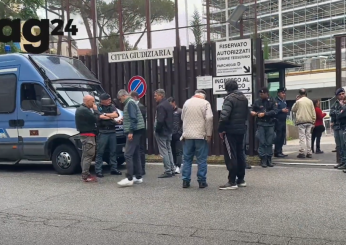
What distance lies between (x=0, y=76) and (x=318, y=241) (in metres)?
8.24

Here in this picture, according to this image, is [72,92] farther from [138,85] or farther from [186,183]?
[186,183]

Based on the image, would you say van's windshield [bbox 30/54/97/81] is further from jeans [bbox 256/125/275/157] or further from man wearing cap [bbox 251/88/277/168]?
jeans [bbox 256/125/275/157]

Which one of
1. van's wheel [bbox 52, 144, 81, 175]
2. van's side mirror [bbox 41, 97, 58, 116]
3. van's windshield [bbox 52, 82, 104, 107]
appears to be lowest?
van's wheel [bbox 52, 144, 81, 175]

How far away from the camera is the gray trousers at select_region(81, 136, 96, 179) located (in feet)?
29.1

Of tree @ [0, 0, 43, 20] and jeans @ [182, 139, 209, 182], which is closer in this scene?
jeans @ [182, 139, 209, 182]

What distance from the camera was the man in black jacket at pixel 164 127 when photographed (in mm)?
8930

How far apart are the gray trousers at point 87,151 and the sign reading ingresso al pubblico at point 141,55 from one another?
394 cm

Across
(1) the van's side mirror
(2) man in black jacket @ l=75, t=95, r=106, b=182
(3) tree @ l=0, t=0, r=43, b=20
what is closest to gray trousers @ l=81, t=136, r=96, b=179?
(2) man in black jacket @ l=75, t=95, r=106, b=182

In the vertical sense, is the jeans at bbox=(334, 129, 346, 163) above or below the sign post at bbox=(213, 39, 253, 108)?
below

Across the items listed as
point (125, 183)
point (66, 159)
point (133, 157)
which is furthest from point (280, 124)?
point (66, 159)

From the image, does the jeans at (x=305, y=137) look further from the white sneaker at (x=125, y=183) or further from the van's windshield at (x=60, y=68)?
the van's windshield at (x=60, y=68)

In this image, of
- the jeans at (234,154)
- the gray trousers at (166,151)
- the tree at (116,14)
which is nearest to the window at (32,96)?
the gray trousers at (166,151)

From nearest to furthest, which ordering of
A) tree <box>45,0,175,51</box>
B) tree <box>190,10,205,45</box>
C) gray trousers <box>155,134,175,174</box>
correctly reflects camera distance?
gray trousers <box>155,134,175,174</box>, tree <box>190,10,205,45</box>, tree <box>45,0,175,51</box>

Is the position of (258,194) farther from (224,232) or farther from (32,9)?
(32,9)
